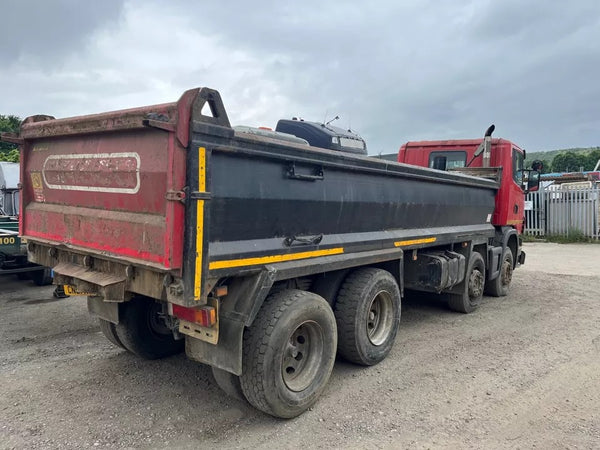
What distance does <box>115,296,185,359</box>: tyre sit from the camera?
4.23m

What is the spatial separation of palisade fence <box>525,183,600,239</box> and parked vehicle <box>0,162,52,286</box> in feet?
49.7

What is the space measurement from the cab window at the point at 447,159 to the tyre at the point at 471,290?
199cm

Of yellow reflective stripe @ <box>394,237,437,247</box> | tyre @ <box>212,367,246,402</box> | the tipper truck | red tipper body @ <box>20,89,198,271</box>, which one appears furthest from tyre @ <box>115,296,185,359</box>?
yellow reflective stripe @ <box>394,237,437,247</box>

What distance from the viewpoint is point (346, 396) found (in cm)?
385

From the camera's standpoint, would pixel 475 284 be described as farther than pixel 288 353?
Yes

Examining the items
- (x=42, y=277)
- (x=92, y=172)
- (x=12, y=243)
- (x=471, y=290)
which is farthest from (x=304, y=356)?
(x=42, y=277)

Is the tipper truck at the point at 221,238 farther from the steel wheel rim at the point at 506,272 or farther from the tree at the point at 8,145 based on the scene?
the tree at the point at 8,145

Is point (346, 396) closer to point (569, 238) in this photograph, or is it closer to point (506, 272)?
point (506, 272)

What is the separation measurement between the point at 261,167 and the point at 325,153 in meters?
0.72

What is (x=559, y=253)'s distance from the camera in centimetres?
1354

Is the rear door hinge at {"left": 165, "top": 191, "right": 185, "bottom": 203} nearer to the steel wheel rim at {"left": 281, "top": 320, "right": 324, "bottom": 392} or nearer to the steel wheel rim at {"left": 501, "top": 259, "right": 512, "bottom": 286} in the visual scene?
the steel wheel rim at {"left": 281, "top": 320, "right": 324, "bottom": 392}

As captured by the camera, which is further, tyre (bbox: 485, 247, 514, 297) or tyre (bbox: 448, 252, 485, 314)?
tyre (bbox: 485, 247, 514, 297)

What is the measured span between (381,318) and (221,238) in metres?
2.33

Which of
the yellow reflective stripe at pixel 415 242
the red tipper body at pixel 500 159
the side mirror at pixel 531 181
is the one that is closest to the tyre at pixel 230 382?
the yellow reflective stripe at pixel 415 242
